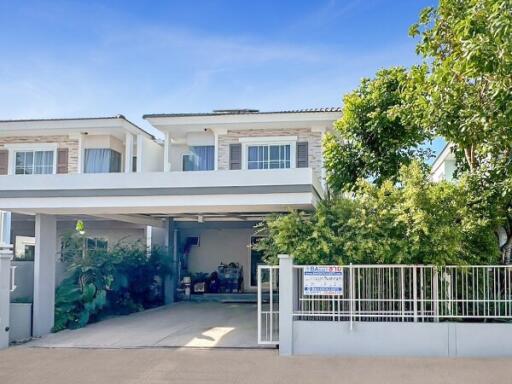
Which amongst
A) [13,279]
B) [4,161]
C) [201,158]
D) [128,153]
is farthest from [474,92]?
[4,161]

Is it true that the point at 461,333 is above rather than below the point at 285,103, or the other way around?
below

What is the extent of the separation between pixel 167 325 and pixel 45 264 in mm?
3322

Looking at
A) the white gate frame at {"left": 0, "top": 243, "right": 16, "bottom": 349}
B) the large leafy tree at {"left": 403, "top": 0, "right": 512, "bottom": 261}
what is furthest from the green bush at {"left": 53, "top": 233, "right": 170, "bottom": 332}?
the large leafy tree at {"left": 403, "top": 0, "right": 512, "bottom": 261}

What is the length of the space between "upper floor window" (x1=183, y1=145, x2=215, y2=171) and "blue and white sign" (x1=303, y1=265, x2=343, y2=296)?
9197mm

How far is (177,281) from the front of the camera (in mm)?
19000

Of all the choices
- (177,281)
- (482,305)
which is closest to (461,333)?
(482,305)

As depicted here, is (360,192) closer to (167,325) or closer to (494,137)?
(494,137)

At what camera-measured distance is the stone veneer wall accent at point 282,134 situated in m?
16.9

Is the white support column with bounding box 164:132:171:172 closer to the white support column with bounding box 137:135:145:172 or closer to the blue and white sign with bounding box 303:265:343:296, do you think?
the white support column with bounding box 137:135:145:172

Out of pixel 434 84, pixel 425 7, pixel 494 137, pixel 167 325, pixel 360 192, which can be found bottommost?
pixel 167 325

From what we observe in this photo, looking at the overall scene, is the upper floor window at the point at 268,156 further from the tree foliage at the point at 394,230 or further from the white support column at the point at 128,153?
the tree foliage at the point at 394,230

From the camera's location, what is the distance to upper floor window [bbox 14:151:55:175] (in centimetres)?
1831

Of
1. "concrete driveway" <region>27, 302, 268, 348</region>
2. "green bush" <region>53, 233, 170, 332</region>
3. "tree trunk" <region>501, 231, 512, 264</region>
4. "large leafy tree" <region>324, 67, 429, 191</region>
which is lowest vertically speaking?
"concrete driveway" <region>27, 302, 268, 348</region>

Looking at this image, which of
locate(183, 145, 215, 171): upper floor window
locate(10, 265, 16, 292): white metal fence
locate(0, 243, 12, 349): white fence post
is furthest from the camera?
locate(183, 145, 215, 171): upper floor window
